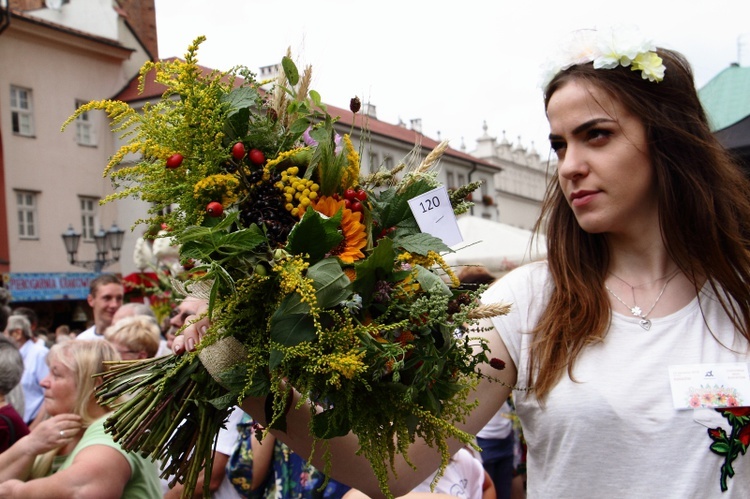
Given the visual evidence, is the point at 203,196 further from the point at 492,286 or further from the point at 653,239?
the point at 653,239

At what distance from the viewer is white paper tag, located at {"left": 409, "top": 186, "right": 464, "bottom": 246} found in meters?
1.45

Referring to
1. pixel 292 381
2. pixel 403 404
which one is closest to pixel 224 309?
pixel 292 381

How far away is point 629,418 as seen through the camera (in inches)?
63.3

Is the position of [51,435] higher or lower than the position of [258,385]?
lower

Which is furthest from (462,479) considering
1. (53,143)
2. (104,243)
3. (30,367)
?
(53,143)

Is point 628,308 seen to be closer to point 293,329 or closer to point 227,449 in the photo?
point 293,329

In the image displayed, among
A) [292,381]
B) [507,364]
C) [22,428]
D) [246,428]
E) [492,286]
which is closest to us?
[292,381]

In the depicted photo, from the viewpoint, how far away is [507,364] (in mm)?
1752

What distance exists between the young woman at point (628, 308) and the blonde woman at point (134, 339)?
109 inches

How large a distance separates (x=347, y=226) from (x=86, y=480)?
6.19 feet

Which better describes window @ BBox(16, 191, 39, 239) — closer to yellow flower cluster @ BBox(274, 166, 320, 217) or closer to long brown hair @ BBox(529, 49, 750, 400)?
long brown hair @ BBox(529, 49, 750, 400)

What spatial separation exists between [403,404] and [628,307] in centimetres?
73

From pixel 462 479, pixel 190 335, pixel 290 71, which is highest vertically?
pixel 290 71

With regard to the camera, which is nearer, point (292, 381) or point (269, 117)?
point (292, 381)
